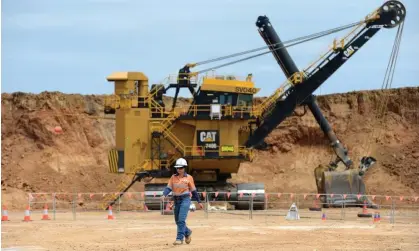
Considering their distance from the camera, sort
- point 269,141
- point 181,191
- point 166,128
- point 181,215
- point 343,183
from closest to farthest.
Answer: point 181,215 < point 181,191 < point 166,128 < point 343,183 < point 269,141

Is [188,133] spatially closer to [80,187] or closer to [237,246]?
[80,187]

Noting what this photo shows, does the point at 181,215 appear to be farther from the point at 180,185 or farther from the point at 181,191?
the point at 180,185

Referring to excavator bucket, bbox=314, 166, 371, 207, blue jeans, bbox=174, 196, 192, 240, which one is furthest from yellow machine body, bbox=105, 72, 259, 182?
blue jeans, bbox=174, 196, 192, 240

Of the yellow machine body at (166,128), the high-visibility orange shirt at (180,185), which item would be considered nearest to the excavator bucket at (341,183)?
the yellow machine body at (166,128)

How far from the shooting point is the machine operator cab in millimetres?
36094

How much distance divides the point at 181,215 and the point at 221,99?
20.1 meters

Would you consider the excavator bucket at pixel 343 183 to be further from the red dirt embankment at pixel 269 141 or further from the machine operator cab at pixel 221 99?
the red dirt embankment at pixel 269 141

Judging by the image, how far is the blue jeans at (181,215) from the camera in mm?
16453

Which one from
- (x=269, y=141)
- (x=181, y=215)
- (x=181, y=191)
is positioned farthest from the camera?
(x=269, y=141)

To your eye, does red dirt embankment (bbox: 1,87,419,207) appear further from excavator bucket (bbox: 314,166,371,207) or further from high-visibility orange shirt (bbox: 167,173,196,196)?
high-visibility orange shirt (bbox: 167,173,196,196)

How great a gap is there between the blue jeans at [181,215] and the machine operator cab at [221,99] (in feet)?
63.5

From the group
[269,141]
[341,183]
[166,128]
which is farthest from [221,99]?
[269,141]

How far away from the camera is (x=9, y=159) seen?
49.3 m

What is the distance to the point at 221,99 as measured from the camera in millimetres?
36312
